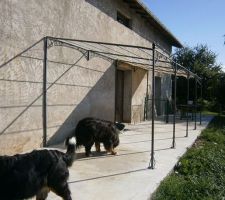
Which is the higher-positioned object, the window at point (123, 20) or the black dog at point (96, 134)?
the window at point (123, 20)

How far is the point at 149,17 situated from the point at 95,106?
636 centimetres

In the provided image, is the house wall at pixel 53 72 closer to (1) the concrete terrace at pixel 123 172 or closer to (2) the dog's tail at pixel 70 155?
(1) the concrete terrace at pixel 123 172

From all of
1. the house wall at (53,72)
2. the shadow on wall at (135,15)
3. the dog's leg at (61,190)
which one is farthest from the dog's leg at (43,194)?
the shadow on wall at (135,15)

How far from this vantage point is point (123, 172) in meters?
7.02

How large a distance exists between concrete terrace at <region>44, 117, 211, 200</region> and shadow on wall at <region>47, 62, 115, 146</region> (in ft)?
3.70

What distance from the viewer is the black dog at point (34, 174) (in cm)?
425

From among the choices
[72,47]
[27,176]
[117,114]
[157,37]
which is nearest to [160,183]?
[27,176]

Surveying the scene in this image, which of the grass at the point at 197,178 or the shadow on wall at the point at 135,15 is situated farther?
the shadow on wall at the point at 135,15

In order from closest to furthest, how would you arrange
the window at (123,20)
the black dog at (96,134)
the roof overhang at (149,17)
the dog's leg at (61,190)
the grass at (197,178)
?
1. the dog's leg at (61,190)
2. the grass at (197,178)
3. the black dog at (96,134)
4. the window at (123,20)
5. the roof overhang at (149,17)

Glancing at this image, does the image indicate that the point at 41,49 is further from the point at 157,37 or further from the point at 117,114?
the point at 157,37

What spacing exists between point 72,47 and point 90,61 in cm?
135

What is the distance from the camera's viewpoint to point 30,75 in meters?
8.36

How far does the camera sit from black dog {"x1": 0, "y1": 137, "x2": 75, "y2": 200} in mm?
4250

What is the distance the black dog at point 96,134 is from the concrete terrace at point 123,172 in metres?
0.24
